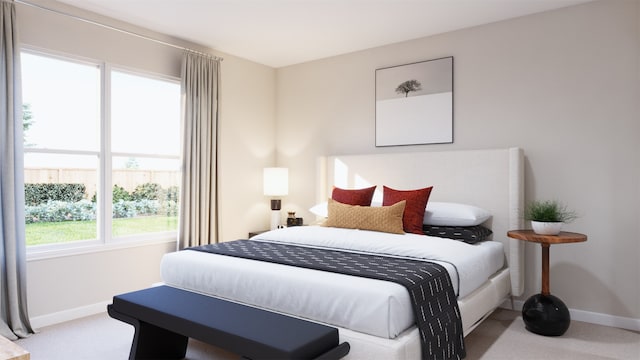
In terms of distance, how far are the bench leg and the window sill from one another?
4.01 feet

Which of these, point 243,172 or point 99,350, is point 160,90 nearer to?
point 243,172

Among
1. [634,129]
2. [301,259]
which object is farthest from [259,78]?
[634,129]

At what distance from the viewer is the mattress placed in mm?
2051

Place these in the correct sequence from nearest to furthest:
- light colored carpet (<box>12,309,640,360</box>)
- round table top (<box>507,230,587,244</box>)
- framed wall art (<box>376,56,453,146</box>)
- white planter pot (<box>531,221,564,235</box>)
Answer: light colored carpet (<box>12,309,640,360</box>) < round table top (<box>507,230,587,244</box>) < white planter pot (<box>531,221,564,235</box>) < framed wall art (<box>376,56,453,146</box>)

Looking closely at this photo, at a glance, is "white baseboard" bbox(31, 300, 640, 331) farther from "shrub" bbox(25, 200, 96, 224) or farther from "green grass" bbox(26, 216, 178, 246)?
"shrub" bbox(25, 200, 96, 224)

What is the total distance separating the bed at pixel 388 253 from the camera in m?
2.05

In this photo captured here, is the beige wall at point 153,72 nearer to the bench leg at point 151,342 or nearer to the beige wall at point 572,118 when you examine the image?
the bench leg at point 151,342

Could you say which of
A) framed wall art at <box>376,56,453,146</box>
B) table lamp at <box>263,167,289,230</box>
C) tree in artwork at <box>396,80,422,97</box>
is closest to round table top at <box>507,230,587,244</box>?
framed wall art at <box>376,56,453,146</box>

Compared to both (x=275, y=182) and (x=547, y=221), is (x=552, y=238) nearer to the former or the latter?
(x=547, y=221)

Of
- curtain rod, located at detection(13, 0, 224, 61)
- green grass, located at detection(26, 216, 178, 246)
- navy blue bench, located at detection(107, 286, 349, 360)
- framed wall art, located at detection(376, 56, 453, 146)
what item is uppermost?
curtain rod, located at detection(13, 0, 224, 61)

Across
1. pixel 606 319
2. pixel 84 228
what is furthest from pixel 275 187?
pixel 606 319

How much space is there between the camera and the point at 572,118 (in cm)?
342

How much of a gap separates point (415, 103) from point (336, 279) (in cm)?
250

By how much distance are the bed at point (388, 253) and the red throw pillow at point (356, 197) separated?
192 millimetres
